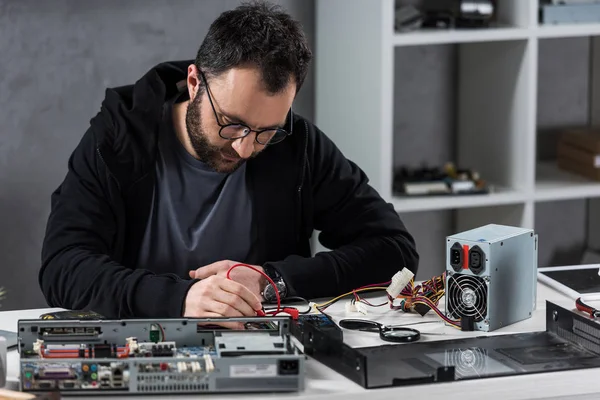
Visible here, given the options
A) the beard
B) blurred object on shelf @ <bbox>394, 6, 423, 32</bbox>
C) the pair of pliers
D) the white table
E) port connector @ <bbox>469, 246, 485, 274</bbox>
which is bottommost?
the white table

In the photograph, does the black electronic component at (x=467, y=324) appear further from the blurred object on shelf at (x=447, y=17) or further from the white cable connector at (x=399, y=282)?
the blurred object on shelf at (x=447, y=17)

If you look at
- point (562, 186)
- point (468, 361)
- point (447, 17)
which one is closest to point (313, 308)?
point (468, 361)

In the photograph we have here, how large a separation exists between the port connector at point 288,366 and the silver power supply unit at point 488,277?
0.46 metres

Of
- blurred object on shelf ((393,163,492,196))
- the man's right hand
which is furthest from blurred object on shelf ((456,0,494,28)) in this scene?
the man's right hand

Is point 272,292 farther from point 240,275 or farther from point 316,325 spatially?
point 316,325

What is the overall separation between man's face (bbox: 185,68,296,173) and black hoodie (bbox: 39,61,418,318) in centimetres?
13

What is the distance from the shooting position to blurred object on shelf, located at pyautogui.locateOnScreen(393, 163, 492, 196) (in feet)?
11.3

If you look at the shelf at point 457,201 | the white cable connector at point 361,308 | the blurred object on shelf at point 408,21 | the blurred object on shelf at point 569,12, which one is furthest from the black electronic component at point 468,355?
the blurred object on shelf at point 569,12

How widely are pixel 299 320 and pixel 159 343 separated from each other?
32 centimetres

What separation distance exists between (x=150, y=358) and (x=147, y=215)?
788 millimetres

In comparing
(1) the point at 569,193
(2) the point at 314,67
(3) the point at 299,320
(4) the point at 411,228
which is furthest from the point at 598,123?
(3) the point at 299,320

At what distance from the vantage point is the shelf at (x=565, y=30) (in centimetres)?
340

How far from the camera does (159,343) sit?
1798mm

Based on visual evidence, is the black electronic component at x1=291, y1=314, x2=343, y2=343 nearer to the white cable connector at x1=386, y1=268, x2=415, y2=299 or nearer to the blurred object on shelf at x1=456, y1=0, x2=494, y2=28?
the white cable connector at x1=386, y1=268, x2=415, y2=299
